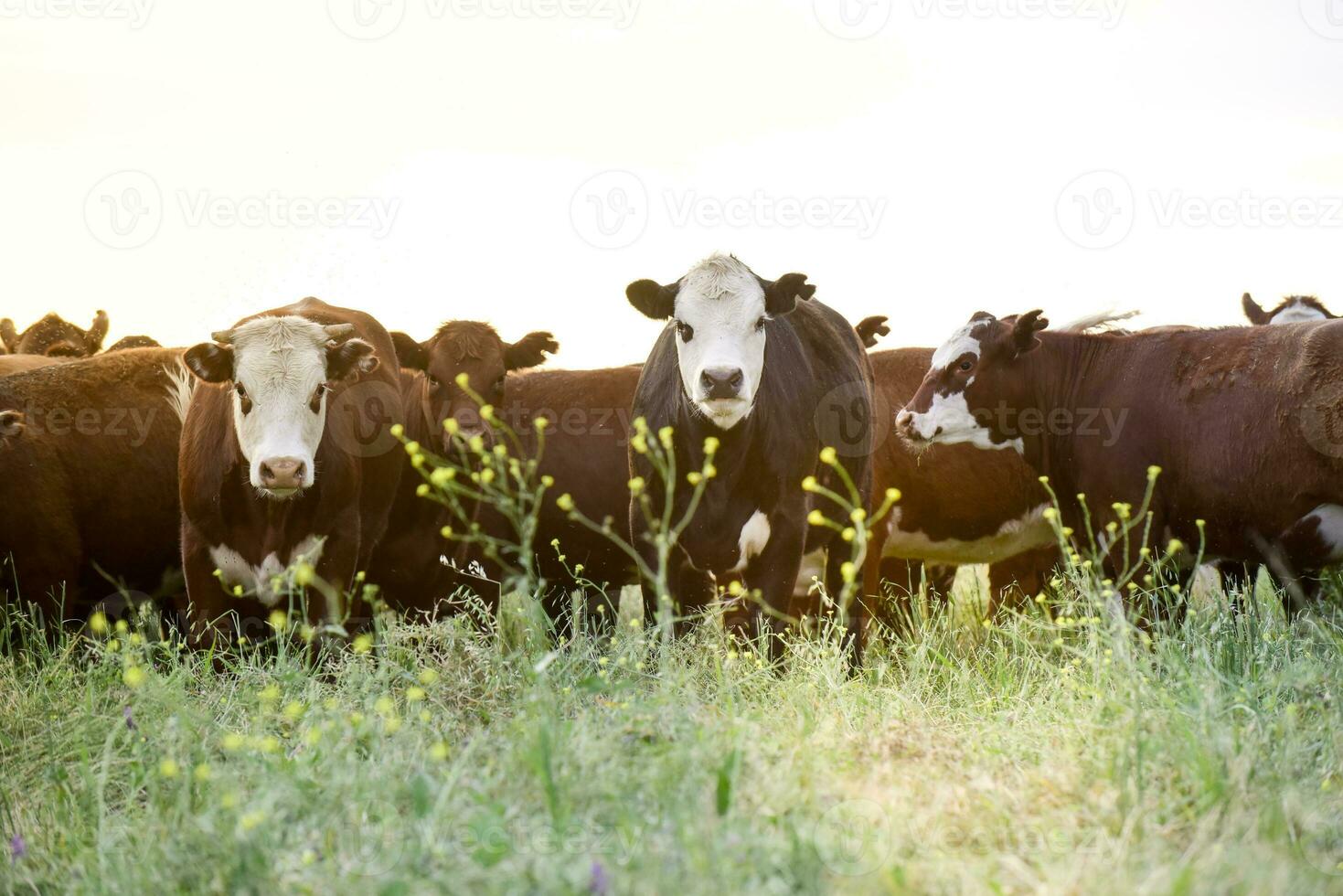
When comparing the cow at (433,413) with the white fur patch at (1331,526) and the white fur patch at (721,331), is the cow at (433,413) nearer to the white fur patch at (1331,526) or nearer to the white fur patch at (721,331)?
the white fur patch at (721,331)

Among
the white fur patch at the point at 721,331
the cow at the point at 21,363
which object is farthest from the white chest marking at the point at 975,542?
the cow at the point at 21,363

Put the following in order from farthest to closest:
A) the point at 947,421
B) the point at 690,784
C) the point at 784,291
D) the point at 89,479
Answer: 1. the point at 947,421
2. the point at 89,479
3. the point at 784,291
4. the point at 690,784

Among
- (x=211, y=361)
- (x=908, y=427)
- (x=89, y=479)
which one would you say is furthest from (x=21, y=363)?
(x=908, y=427)

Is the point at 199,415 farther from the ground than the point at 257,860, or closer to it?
farther from the ground

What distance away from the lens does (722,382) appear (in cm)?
583

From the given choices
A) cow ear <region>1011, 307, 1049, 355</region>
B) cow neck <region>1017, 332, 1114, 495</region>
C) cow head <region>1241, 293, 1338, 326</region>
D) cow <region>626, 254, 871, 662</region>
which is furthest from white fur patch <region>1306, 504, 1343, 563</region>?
cow head <region>1241, 293, 1338, 326</region>

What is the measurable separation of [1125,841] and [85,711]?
142 inches

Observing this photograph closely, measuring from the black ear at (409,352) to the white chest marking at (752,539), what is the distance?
A: 9.99 ft

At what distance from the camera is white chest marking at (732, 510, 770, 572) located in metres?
6.36

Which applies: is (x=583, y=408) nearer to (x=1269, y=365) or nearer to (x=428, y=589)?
(x=428, y=589)

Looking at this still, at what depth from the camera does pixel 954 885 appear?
3.00 meters

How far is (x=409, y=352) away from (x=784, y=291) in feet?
9.87

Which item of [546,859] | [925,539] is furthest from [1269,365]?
[546,859]

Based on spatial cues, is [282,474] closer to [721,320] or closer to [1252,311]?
[721,320]
